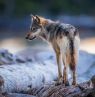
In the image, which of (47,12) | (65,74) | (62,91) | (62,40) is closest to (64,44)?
(62,40)

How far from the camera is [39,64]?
14.2 metres

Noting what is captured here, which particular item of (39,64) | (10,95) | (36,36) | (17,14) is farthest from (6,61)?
(17,14)

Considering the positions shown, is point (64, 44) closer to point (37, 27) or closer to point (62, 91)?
point (62, 91)

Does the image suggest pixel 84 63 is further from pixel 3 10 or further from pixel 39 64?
pixel 3 10

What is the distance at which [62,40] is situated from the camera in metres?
11.3

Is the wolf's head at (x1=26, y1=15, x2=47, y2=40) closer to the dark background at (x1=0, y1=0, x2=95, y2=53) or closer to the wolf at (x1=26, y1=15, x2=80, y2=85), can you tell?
the wolf at (x1=26, y1=15, x2=80, y2=85)

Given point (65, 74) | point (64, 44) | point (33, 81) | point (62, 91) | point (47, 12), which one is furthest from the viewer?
point (47, 12)

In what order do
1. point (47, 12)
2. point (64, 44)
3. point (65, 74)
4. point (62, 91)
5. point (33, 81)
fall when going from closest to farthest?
point (62, 91) < point (64, 44) < point (65, 74) < point (33, 81) < point (47, 12)

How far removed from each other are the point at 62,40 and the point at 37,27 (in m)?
1.38

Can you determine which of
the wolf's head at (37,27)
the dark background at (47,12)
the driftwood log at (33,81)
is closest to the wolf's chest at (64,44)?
the driftwood log at (33,81)

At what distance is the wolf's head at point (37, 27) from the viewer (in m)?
12.5

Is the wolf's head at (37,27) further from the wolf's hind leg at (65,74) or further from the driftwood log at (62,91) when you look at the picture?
the driftwood log at (62,91)

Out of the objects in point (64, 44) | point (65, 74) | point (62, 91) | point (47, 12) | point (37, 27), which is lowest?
point (62, 91)

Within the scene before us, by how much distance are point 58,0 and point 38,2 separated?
151cm
